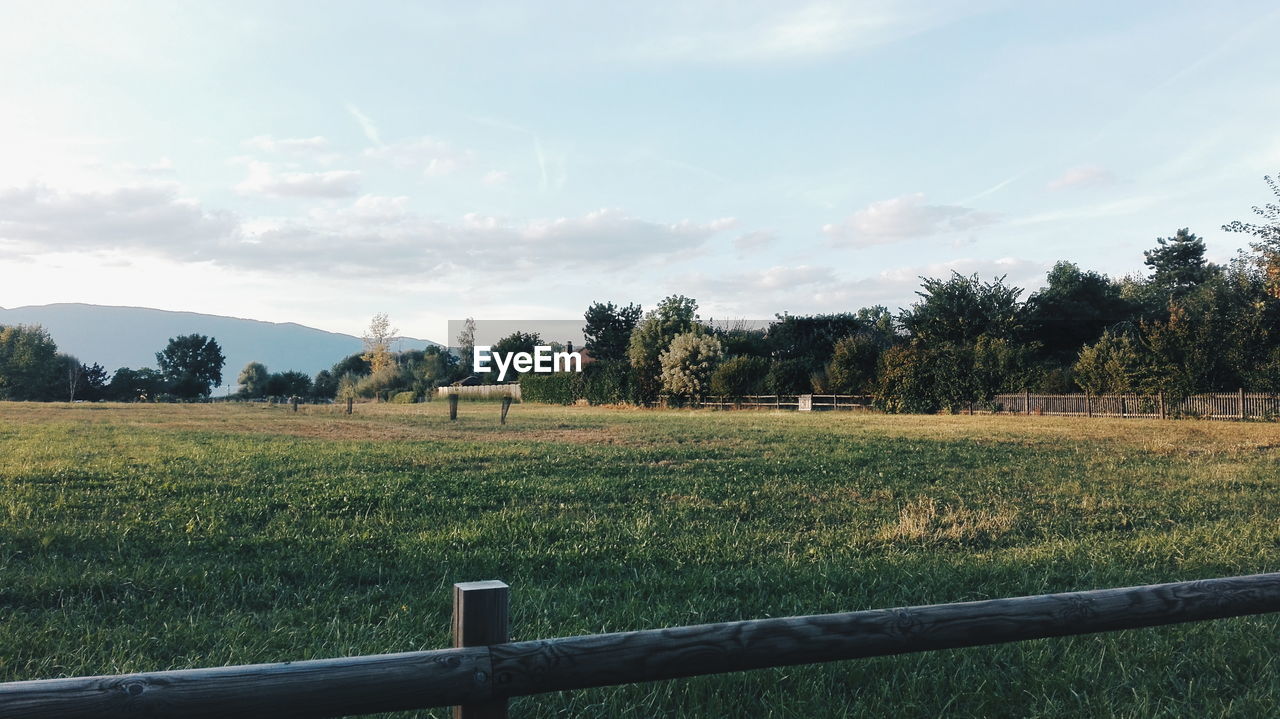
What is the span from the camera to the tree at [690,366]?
159ft

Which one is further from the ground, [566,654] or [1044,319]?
[1044,319]

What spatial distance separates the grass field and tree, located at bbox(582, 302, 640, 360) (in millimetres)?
66537

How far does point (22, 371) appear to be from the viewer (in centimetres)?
6316

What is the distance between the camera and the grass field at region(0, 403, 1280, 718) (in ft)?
13.8

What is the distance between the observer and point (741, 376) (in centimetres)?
4509

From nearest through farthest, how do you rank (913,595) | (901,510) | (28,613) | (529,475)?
(28,613), (913,595), (901,510), (529,475)

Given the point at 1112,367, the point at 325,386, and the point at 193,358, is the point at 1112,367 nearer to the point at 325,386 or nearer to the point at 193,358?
the point at 325,386

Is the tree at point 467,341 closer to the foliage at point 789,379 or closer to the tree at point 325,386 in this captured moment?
the tree at point 325,386

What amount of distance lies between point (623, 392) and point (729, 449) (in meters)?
34.2

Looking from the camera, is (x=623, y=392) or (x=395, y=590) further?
(x=623, y=392)

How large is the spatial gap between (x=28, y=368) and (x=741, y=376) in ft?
187

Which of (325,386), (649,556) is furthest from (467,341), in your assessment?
(649,556)

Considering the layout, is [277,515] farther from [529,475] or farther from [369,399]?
[369,399]

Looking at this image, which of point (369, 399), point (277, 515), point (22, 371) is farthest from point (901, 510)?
point (22, 371)
